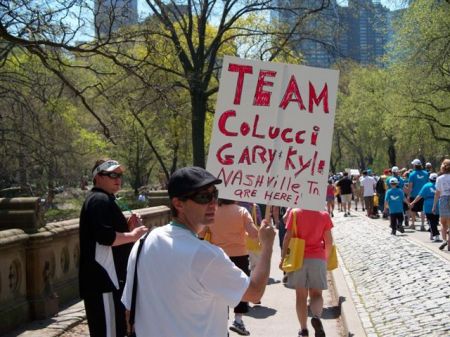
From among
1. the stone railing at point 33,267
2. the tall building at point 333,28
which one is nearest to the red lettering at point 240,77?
the stone railing at point 33,267

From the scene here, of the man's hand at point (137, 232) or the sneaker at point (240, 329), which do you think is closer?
the man's hand at point (137, 232)

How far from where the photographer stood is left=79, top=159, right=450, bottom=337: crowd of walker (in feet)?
9.59

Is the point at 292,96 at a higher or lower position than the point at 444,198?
higher

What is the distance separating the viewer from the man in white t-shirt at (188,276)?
290cm

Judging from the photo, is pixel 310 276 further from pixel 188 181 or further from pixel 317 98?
pixel 188 181

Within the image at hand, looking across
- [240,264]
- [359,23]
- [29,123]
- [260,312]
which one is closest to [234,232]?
[240,264]

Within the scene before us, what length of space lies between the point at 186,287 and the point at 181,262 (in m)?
0.11

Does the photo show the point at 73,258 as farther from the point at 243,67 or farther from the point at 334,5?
the point at 334,5

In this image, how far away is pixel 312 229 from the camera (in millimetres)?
6980

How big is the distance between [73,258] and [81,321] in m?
1.53

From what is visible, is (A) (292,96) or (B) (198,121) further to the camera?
(B) (198,121)

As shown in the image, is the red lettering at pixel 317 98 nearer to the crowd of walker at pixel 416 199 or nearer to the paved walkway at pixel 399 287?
the paved walkway at pixel 399 287

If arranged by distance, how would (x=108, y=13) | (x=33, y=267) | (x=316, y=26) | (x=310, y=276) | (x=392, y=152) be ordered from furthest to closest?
(x=392, y=152), (x=316, y=26), (x=108, y=13), (x=33, y=267), (x=310, y=276)

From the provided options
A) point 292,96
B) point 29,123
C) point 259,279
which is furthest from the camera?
point 29,123
